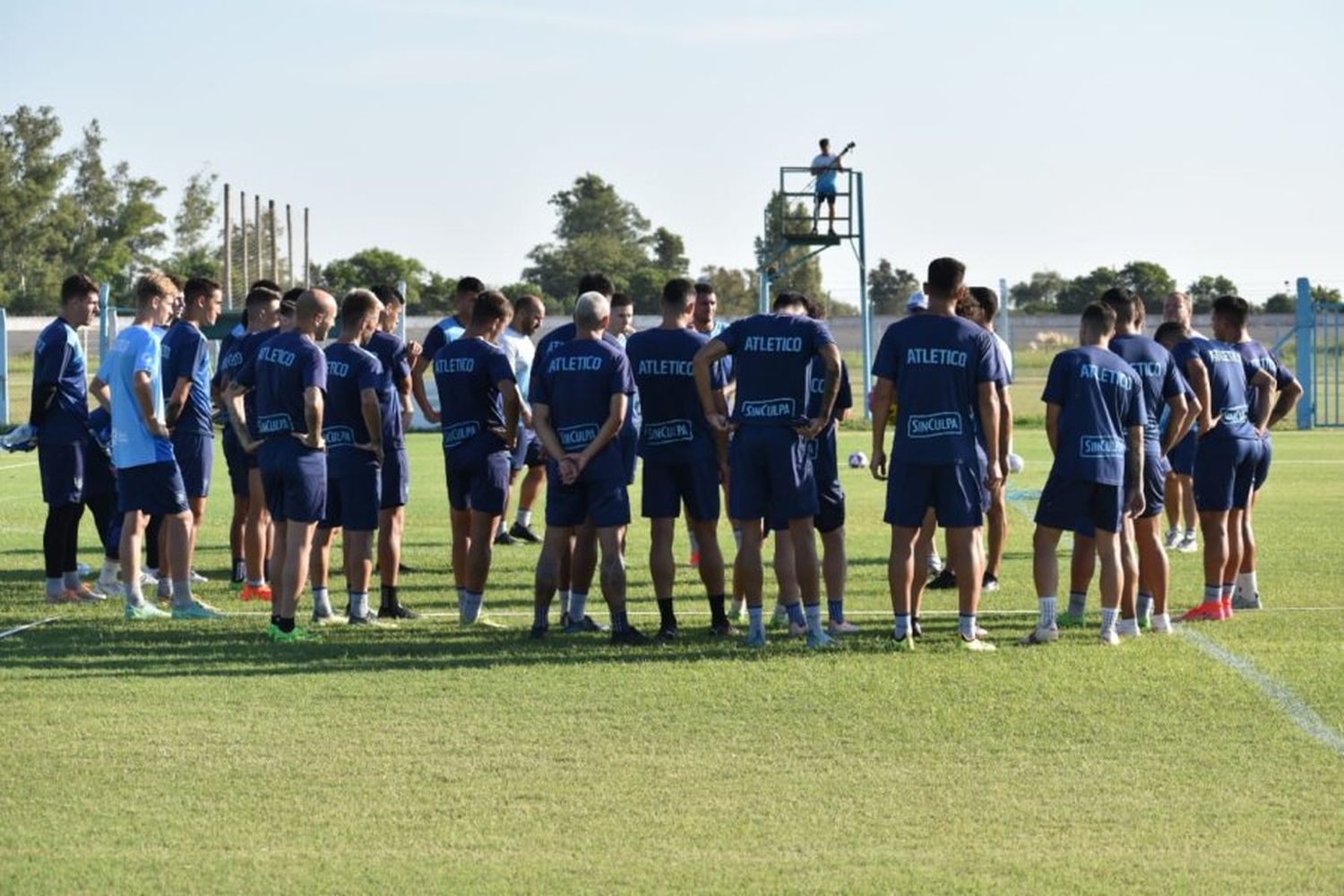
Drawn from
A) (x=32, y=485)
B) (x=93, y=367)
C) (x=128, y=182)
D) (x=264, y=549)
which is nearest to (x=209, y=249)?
(x=128, y=182)

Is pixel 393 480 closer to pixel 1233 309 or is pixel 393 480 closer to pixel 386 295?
pixel 386 295

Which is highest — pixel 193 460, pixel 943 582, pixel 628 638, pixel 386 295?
pixel 386 295

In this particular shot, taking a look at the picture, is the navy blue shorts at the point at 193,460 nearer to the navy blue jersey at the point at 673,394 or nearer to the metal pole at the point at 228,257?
the navy blue jersey at the point at 673,394

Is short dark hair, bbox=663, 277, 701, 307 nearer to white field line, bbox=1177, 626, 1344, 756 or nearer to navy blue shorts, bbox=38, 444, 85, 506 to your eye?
white field line, bbox=1177, 626, 1344, 756

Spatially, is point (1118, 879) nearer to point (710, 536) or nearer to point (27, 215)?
point (710, 536)

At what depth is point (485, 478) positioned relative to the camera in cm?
1124

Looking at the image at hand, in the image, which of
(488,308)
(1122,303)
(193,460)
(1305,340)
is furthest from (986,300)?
(1305,340)

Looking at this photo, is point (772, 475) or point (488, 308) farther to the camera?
point (488, 308)

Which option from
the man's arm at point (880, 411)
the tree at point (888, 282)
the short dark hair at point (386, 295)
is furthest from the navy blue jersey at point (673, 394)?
the tree at point (888, 282)

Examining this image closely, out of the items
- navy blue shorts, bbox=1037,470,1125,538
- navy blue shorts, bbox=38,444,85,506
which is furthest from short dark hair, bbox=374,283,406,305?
navy blue shorts, bbox=1037,470,1125,538

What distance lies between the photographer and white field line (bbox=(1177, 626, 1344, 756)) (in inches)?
314

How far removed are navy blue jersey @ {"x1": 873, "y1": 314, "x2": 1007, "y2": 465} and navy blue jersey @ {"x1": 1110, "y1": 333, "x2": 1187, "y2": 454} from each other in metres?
1.05

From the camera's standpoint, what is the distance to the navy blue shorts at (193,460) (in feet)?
41.5

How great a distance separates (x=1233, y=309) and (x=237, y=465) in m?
6.90
